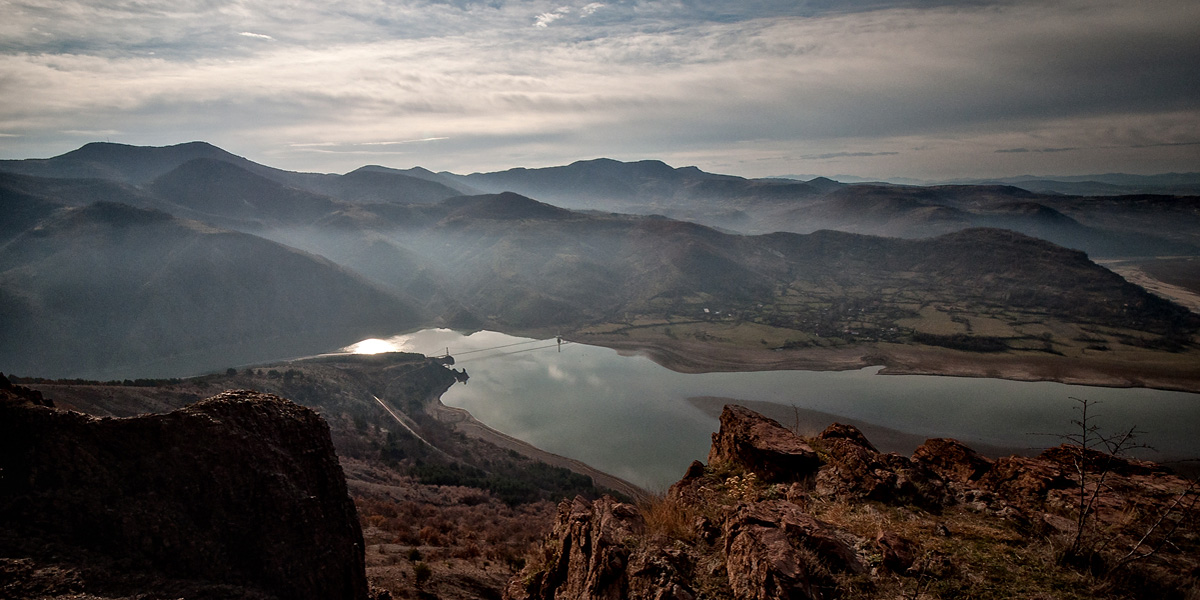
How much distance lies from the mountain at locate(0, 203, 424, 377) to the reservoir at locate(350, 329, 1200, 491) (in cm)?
4003

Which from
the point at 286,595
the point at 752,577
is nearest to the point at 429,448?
the point at 286,595

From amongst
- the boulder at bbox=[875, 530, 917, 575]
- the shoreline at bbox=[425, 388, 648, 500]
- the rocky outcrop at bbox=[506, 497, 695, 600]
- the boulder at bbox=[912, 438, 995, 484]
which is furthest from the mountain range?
the boulder at bbox=[875, 530, 917, 575]

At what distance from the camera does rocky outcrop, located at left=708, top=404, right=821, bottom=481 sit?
8820mm

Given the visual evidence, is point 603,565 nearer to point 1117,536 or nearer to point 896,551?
point 896,551

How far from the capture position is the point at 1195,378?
1934 inches

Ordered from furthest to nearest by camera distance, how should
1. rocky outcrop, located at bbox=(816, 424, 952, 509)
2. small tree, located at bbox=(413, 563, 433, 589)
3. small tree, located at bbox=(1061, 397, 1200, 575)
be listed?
small tree, located at bbox=(413, 563, 433, 589) < rocky outcrop, located at bbox=(816, 424, 952, 509) < small tree, located at bbox=(1061, 397, 1200, 575)

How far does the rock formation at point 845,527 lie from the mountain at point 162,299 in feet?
250

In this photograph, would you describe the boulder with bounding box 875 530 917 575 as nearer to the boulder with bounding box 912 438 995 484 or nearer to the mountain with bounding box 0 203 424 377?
the boulder with bounding box 912 438 995 484

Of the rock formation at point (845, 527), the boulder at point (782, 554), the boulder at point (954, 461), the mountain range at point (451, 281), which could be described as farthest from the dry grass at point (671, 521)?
the mountain range at point (451, 281)

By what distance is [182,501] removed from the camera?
7.41 meters

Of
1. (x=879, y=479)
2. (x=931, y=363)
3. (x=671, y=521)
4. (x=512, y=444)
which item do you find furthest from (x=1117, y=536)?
(x=931, y=363)

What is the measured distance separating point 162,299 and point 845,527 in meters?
98.9

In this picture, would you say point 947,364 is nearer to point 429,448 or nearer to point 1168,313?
point 1168,313

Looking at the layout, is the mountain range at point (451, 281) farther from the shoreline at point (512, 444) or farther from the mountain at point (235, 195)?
the shoreline at point (512, 444)
